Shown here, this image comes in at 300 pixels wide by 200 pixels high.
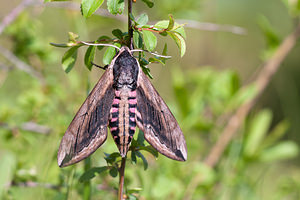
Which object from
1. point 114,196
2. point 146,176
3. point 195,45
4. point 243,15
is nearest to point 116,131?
point 114,196

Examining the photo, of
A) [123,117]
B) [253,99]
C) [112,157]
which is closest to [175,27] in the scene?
[123,117]

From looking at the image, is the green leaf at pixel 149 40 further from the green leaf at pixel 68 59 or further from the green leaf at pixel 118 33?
the green leaf at pixel 68 59

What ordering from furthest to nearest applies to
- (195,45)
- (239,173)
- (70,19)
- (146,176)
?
(195,45)
(70,19)
(239,173)
(146,176)

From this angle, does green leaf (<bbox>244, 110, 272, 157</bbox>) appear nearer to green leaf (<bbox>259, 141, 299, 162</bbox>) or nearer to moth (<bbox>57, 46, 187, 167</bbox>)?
green leaf (<bbox>259, 141, 299, 162</bbox>)

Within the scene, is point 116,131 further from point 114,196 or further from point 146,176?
point 146,176

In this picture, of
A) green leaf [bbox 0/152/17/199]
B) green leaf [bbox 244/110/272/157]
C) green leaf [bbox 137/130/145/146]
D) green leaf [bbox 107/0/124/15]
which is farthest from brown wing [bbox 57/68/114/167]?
green leaf [bbox 244/110/272/157]

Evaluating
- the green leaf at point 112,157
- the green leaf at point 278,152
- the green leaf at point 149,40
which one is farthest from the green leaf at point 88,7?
the green leaf at point 278,152

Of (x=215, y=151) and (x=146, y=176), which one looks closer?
(x=146, y=176)
